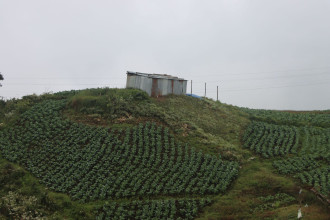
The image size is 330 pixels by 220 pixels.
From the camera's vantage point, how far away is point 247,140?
24.3 meters

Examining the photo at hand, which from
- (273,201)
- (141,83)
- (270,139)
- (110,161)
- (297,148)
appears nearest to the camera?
(273,201)

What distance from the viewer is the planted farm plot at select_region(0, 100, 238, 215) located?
16.8 m

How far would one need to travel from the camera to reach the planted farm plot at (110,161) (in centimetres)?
1677

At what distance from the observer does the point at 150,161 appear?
1922cm

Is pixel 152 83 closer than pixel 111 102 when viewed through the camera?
No

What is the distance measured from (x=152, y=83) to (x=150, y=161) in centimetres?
1330

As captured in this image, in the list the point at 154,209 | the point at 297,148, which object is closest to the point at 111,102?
the point at 154,209

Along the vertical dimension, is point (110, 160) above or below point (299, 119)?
below

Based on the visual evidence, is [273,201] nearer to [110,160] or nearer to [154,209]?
[154,209]

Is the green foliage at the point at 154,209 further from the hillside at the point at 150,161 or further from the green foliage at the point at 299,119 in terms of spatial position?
the green foliage at the point at 299,119

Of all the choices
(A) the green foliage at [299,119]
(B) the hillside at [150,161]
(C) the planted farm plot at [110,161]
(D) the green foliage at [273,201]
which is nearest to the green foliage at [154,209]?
(B) the hillside at [150,161]

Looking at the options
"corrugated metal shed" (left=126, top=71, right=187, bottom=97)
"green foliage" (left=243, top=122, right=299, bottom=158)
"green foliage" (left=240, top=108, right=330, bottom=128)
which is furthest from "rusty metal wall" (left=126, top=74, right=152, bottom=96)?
"green foliage" (left=240, top=108, right=330, bottom=128)

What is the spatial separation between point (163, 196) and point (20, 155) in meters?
11.2

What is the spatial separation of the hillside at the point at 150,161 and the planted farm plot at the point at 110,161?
0.07m
